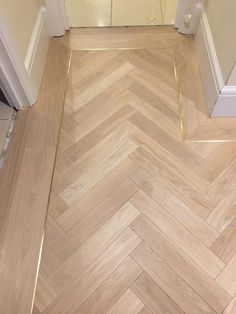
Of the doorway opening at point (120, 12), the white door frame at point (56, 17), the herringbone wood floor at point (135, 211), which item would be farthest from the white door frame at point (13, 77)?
the doorway opening at point (120, 12)

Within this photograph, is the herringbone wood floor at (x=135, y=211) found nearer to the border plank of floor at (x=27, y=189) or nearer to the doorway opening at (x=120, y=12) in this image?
the border plank of floor at (x=27, y=189)

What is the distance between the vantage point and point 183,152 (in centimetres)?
125

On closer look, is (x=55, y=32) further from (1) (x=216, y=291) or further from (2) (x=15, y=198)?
(1) (x=216, y=291)

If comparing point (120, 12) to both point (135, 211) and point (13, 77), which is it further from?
point (135, 211)

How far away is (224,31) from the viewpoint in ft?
3.94

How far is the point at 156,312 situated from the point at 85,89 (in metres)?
1.05

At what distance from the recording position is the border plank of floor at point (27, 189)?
971mm

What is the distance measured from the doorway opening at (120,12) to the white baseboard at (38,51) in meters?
0.25

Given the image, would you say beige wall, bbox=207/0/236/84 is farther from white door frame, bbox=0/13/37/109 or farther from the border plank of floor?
white door frame, bbox=0/13/37/109

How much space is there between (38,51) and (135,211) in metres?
0.97

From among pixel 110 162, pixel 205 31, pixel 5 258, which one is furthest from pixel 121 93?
pixel 5 258

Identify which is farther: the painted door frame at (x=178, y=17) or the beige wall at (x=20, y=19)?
the painted door frame at (x=178, y=17)

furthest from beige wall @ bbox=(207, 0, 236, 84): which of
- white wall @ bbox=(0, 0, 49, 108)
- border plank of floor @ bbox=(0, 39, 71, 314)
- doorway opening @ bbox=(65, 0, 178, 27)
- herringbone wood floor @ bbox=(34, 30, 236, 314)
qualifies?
white wall @ bbox=(0, 0, 49, 108)

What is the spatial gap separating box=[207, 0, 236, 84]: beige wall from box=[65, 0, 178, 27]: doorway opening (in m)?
0.50
